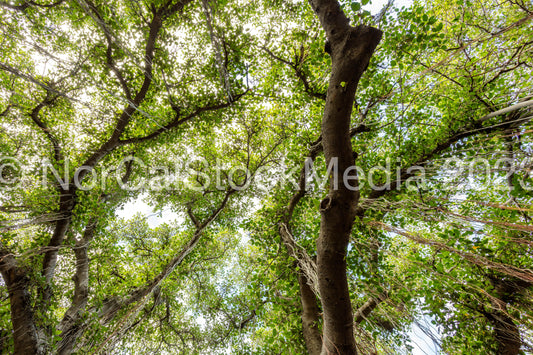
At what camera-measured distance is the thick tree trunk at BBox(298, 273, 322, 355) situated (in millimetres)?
2999

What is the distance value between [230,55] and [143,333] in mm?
8111

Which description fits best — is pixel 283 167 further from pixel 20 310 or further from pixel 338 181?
pixel 20 310

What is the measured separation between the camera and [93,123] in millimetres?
5570

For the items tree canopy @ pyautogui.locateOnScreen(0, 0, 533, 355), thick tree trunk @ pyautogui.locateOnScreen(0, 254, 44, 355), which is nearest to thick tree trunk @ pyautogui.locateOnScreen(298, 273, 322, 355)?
tree canopy @ pyautogui.locateOnScreen(0, 0, 533, 355)

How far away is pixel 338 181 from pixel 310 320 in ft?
8.97

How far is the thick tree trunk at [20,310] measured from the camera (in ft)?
9.83

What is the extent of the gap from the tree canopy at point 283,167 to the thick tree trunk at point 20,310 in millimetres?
27

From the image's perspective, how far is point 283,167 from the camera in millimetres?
5688

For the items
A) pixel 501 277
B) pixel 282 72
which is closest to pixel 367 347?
pixel 501 277

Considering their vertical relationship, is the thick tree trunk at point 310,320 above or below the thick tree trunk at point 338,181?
below

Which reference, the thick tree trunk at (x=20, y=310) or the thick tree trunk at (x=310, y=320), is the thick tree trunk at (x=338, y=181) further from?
the thick tree trunk at (x=20, y=310)

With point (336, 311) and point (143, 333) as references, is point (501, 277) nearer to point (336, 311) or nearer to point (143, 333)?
point (336, 311)

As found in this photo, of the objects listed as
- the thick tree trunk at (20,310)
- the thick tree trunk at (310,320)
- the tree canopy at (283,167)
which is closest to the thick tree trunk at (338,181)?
the tree canopy at (283,167)

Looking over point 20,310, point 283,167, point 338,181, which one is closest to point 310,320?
point 338,181
